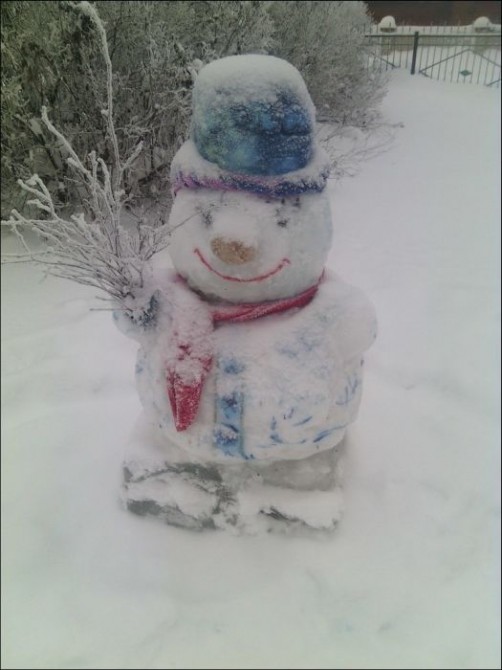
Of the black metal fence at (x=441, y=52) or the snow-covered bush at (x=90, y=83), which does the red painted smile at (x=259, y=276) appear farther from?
the black metal fence at (x=441, y=52)

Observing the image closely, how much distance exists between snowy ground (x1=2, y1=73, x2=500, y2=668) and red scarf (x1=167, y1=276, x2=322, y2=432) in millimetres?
601

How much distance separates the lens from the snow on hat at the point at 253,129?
4.86ft

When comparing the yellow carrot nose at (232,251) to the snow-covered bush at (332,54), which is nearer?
the yellow carrot nose at (232,251)

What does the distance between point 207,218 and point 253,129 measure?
10.5 inches

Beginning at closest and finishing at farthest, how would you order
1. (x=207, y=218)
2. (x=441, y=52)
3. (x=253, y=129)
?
(x=253, y=129) → (x=207, y=218) → (x=441, y=52)

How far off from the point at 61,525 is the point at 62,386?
2.99 ft

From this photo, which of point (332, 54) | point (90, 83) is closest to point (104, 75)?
point (90, 83)

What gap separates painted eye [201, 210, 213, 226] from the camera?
160 centimetres

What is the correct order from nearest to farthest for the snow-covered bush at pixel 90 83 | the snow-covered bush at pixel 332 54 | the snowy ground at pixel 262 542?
the snowy ground at pixel 262 542
the snow-covered bush at pixel 90 83
the snow-covered bush at pixel 332 54

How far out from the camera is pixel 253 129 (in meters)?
1.49

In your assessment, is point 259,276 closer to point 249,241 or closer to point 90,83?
point 249,241

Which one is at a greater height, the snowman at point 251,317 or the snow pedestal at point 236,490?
the snowman at point 251,317

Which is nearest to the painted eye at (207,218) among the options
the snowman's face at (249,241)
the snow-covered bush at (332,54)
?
the snowman's face at (249,241)

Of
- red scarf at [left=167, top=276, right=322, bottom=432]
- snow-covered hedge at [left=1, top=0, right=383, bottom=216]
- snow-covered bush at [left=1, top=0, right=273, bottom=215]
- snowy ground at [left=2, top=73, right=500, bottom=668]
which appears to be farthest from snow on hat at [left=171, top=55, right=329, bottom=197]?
snow-covered bush at [left=1, top=0, right=273, bottom=215]
